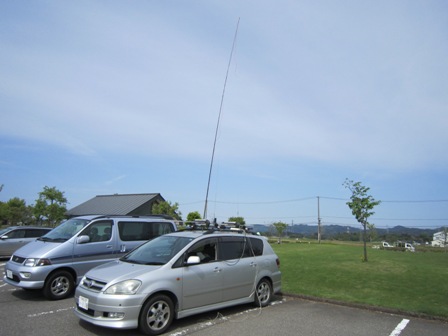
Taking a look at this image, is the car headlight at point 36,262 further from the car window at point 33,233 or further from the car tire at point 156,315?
the car window at point 33,233

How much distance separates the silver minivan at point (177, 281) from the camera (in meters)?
5.21

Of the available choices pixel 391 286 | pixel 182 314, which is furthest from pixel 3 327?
pixel 391 286

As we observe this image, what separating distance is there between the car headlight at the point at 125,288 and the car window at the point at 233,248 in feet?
6.60

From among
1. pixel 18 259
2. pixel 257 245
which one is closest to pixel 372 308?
pixel 257 245

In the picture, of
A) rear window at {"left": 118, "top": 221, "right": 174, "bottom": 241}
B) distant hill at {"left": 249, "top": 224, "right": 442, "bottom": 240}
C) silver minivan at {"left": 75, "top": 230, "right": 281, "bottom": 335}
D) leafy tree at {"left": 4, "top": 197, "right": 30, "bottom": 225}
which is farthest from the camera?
distant hill at {"left": 249, "top": 224, "right": 442, "bottom": 240}

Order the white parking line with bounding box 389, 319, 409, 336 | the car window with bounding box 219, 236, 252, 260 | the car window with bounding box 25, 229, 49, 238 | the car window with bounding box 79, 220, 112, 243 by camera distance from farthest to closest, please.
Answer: the car window with bounding box 25, 229, 49, 238, the car window with bounding box 79, 220, 112, 243, the car window with bounding box 219, 236, 252, 260, the white parking line with bounding box 389, 319, 409, 336

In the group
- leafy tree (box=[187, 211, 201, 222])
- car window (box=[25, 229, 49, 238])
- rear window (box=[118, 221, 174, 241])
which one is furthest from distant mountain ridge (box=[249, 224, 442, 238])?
rear window (box=[118, 221, 174, 241])

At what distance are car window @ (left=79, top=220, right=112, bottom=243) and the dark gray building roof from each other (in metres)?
24.8

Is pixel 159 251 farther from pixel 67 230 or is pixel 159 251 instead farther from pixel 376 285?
pixel 376 285

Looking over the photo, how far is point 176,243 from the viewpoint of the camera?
6.62 meters

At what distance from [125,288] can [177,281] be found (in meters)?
0.92

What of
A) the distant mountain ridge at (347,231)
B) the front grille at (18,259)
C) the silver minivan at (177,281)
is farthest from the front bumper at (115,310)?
the distant mountain ridge at (347,231)

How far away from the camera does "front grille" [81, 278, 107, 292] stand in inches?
212

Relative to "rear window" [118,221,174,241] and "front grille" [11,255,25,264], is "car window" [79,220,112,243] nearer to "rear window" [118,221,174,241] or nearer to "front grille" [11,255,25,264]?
"rear window" [118,221,174,241]
